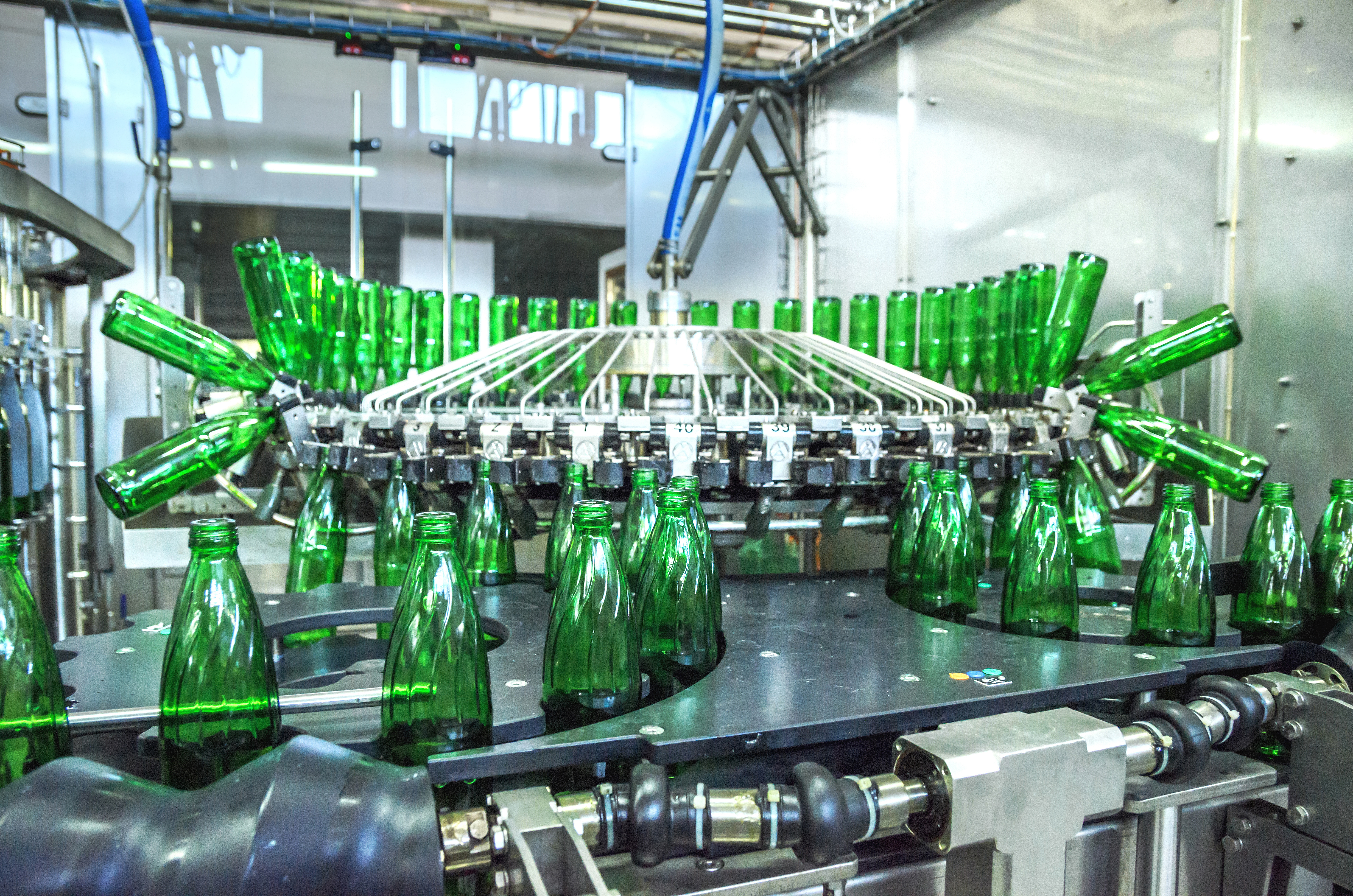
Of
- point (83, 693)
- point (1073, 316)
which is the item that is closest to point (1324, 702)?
point (1073, 316)

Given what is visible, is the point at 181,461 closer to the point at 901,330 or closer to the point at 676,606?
the point at 676,606

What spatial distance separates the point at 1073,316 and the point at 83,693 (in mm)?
1543

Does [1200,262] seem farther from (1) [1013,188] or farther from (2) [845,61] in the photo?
(2) [845,61]

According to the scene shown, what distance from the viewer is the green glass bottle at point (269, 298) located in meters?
1.41

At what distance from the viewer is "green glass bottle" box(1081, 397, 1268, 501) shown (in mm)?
1268

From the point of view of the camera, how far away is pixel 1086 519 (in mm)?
1495

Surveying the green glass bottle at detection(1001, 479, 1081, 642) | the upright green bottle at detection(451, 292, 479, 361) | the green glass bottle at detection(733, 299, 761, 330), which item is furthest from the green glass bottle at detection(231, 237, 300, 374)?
the green glass bottle at detection(1001, 479, 1081, 642)

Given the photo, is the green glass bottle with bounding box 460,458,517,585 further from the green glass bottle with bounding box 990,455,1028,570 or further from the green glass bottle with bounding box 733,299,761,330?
the green glass bottle with bounding box 733,299,761,330

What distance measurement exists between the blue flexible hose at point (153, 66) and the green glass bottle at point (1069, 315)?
6.85 ft

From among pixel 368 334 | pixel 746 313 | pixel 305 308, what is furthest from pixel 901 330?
pixel 305 308

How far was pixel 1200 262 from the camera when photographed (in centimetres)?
176

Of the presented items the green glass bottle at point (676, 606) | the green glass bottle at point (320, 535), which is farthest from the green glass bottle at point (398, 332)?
the green glass bottle at point (676, 606)

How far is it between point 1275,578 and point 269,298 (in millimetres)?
1500

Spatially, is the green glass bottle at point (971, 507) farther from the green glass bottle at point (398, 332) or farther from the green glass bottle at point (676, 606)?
the green glass bottle at point (398, 332)
